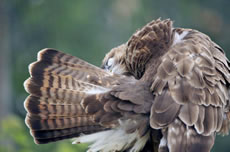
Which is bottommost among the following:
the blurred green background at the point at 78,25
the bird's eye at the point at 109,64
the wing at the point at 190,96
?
the blurred green background at the point at 78,25

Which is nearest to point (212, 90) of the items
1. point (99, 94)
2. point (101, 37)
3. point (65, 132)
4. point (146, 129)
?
point (146, 129)

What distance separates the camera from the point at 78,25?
746 inches

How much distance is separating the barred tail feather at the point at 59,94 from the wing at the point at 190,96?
0.55 m

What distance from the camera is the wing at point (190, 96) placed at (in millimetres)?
4262

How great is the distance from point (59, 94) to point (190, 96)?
47.7 inches

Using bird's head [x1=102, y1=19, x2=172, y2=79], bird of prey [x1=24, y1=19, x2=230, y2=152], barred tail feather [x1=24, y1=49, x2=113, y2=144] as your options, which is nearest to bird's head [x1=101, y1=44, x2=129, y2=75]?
bird's head [x1=102, y1=19, x2=172, y2=79]

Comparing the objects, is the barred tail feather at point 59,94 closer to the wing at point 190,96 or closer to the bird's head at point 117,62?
the wing at point 190,96

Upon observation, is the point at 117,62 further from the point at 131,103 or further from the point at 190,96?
the point at 190,96

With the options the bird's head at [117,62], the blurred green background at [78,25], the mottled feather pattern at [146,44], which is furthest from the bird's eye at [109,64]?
the blurred green background at [78,25]

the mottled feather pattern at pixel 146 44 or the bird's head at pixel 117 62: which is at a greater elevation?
the mottled feather pattern at pixel 146 44

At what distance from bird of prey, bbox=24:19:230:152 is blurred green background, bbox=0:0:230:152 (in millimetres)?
12137

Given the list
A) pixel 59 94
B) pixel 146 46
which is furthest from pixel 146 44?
pixel 59 94

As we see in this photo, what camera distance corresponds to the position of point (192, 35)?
536 centimetres

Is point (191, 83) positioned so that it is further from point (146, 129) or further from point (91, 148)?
point (91, 148)
